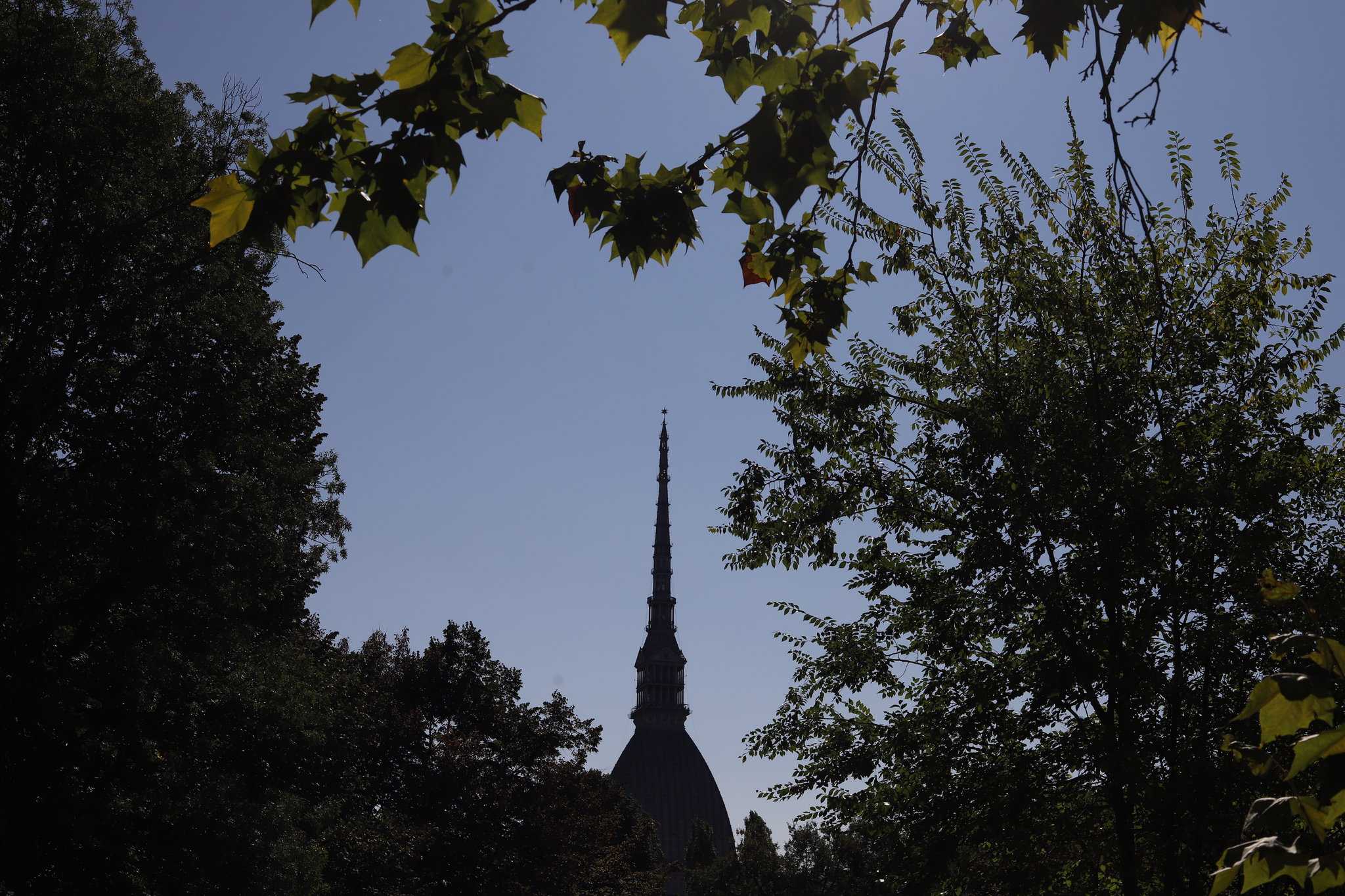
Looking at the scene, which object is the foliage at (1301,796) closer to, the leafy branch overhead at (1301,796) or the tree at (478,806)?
the leafy branch overhead at (1301,796)

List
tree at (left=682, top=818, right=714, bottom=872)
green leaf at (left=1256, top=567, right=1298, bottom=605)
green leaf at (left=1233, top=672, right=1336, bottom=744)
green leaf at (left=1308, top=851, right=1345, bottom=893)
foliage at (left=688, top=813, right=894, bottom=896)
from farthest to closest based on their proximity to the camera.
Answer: tree at (left=682, top=818, right=714, bottom=872), foliage at (left=688, top=813, right=894, bottom=896), green leaf at (left=1256, top=567, right=1298, bottom=605), green leaf at (left=1233, top=672, right=1336, bottom=744), green leaf at (left=1308, top=851, right=1345, bottom=893)

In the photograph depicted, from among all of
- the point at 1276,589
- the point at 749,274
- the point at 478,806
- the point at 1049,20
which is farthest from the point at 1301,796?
the point at 478,806

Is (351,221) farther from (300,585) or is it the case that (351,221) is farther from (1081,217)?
(300,585)

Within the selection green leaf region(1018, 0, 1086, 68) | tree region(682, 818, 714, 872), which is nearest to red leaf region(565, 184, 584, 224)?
green leaf region(1018, 0, 1086, 68)

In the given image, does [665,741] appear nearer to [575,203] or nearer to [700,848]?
[700,848]

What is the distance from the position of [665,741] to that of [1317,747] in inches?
5435

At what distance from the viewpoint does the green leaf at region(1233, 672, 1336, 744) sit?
261 centimetres

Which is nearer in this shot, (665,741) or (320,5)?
(320,5)

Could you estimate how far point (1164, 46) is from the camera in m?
5.16

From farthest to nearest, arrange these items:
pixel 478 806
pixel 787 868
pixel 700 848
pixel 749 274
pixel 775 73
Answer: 1. pixel 700 848
2. pixel 787 868
3. pixel 478 806
4. pixel 749 274
5. pixel 775 73

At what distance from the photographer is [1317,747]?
2.51 m

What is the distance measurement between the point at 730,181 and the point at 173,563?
17.5 m

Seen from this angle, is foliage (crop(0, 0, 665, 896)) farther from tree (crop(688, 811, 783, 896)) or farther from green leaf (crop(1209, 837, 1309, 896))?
tree (crop(688, 811, 783, 896))

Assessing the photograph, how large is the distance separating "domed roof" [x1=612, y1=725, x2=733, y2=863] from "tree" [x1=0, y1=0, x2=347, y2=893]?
111 metres
